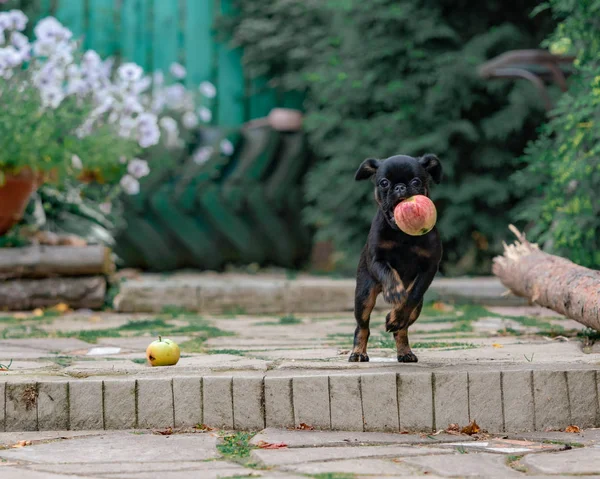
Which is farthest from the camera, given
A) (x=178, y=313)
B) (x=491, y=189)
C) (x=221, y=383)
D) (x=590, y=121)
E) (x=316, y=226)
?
(x=316, y=226)

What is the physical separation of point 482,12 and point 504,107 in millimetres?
916

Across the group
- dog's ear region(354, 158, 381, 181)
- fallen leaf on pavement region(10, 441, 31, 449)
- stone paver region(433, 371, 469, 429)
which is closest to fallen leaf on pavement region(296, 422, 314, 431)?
stone paver region(433, 371, 469, 429)

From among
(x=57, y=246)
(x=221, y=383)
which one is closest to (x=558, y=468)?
(x=221, y=383)

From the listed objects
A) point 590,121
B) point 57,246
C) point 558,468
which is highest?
point 590,121

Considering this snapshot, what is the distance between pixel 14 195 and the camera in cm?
637

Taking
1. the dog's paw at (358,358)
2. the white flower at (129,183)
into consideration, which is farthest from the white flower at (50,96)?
the dog's paw at (358,358)

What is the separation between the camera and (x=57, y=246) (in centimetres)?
647

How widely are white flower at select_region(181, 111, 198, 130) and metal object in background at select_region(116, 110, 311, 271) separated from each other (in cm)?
20

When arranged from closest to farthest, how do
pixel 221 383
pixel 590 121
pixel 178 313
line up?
pixel 221 383 < pixel 590 121 < pixel 178 313

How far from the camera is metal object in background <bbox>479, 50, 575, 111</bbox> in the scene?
6566 mm

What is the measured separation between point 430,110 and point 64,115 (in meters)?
3.02

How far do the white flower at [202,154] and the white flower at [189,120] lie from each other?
23 cm

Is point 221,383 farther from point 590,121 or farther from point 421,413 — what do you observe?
point 590,121

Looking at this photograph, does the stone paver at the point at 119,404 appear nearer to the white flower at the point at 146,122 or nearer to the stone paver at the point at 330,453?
the stone paver at the point at 330,453
